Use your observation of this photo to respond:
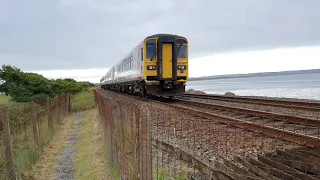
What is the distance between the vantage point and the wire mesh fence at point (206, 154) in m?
4.55

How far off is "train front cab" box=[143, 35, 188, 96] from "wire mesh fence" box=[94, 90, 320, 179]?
9.83 metres

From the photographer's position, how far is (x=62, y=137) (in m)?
14.8

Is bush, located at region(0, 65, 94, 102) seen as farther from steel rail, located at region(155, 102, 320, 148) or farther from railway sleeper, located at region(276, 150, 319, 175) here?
railway sleeper, located at region(276, 150, 319, 175)

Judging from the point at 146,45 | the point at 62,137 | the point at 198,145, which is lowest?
the point at 62,137

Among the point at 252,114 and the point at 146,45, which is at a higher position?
the point at 146,45

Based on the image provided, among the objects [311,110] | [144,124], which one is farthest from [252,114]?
[144,124]

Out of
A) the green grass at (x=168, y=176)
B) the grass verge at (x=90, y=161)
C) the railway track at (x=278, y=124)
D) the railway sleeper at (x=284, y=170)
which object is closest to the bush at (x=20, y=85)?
the grass verge at (x=90, y=161)

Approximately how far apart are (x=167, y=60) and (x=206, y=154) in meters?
12.5

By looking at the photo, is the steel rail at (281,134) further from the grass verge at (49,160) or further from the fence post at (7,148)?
the fence post at (7,148)

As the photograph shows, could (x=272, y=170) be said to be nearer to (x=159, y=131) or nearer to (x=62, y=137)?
(x=159, y=131)

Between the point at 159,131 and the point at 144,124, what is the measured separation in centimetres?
507

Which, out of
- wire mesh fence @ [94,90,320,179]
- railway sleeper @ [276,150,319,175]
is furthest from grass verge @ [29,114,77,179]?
railway sleeper @ [276,150,319,175]

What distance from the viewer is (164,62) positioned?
61.5 ft

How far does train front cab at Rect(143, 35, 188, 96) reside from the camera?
60.8 ft
